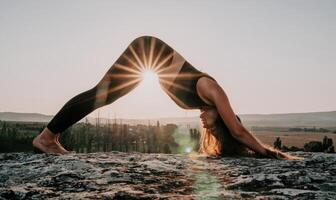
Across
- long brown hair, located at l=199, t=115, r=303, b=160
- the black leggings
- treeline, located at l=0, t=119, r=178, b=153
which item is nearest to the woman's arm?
long brown hair, located at l=199, t=115, r=303, b=160

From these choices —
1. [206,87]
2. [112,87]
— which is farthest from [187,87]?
[112,87]

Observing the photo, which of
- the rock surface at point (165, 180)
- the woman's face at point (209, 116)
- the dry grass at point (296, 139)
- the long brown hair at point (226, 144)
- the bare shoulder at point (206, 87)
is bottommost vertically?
the dry grass at point (296, 139)

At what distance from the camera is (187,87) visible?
4875 mm

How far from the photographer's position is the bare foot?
4.91m

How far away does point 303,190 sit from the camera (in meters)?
2.42

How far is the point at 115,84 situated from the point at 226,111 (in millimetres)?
1552

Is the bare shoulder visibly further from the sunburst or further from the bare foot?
the bare foot

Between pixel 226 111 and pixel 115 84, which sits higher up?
pixel 115 84

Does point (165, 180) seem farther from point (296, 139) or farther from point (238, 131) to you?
point (296, 139)

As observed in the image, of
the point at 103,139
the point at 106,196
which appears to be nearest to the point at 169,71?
the point at 106,196

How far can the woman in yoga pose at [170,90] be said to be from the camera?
4637 mm

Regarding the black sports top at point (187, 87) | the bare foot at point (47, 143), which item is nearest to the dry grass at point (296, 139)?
the black sports top at point (187, 87)

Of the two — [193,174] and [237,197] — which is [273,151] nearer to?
[193,174]

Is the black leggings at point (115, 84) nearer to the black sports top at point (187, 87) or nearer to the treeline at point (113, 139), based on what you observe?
the black sports top at point (187, 87)
